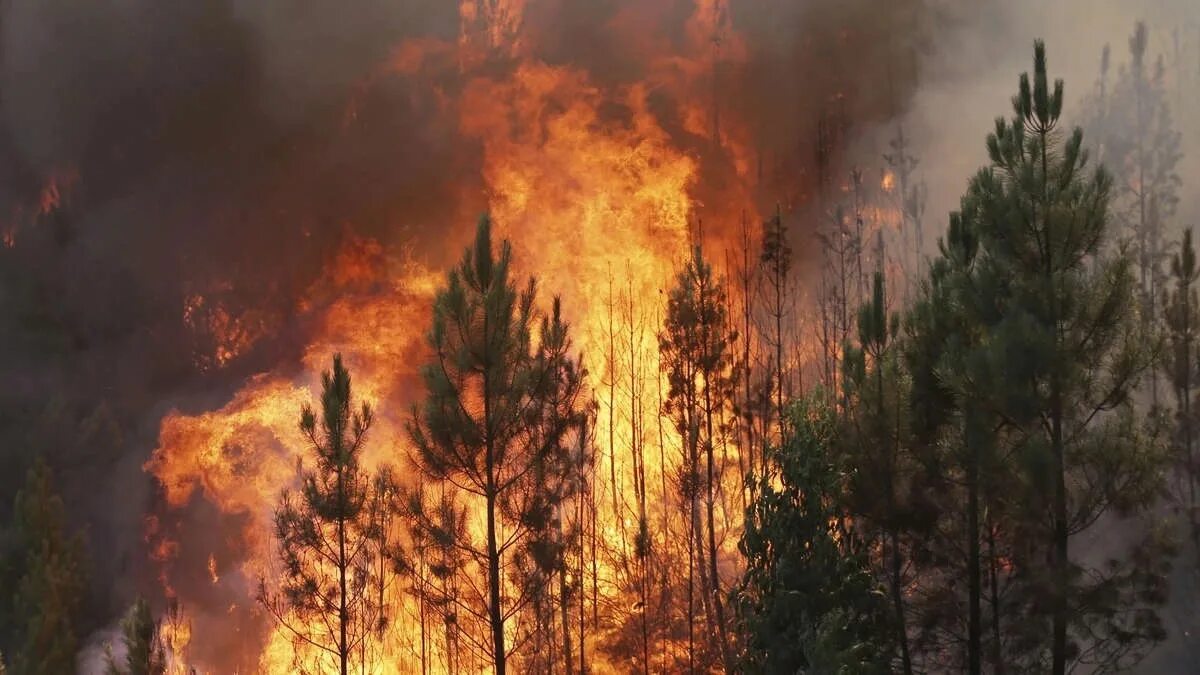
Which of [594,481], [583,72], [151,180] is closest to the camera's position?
[594,481]

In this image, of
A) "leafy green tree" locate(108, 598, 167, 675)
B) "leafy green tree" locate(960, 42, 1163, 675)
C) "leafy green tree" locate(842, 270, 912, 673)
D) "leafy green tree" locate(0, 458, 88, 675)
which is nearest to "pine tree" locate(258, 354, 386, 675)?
"leafy green tree" locate(108, 598, 167, 675)

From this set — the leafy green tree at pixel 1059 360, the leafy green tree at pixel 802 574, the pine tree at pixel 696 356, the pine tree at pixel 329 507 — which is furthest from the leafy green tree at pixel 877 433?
the pine tree at pixel 329 507

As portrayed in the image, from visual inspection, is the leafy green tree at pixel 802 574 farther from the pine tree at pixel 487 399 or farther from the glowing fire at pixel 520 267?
the glowing fire at pixel 520 267

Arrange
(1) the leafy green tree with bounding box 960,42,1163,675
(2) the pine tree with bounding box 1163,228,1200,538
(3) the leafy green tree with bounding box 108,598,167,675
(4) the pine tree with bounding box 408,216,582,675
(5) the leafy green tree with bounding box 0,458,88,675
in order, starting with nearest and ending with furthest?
(1) the leafy green tree with bounding box 960,42,1163,675 → (4) the pine tree with bounding box 408,216,582,675 → (3) the leafy green tree with bounding box 108,598,167,675 → (2) the pine tree with bounding box 1163,228,1200,538 → (5) the leafy green tree with bounding box 0,458,88,675

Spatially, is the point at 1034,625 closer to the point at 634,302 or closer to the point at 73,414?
the point at 634,302

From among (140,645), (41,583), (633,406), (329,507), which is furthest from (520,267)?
(41,583)

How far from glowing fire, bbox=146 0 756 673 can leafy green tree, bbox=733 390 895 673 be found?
13044 mm

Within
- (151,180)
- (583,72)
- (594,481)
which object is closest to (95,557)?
(151,180)

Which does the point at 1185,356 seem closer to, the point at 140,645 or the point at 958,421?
the point at 958,421

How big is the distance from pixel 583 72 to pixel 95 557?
22046 millimetres

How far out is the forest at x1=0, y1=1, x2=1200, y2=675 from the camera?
11.9 metres

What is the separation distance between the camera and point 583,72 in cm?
2684

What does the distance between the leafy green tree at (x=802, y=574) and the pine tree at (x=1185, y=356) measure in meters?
12.0

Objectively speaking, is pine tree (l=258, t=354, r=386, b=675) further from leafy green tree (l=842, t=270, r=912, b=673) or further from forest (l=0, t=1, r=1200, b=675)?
leafy green tree (l=842, t=270, r=912, b=673)
